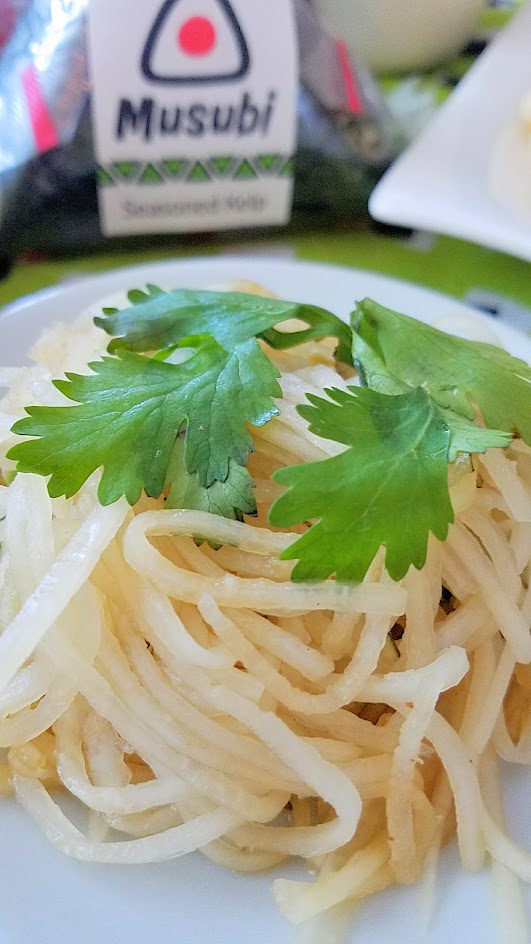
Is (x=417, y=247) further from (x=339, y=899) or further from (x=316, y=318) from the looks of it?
(x=339, y=899)

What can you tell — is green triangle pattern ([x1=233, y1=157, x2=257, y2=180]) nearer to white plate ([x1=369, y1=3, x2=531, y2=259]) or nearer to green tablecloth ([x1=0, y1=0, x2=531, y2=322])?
green tablecloth ([x1=0, y1=0, x2=531, y2=322])

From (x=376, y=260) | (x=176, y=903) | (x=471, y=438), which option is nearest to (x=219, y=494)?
(x=471, y=438)

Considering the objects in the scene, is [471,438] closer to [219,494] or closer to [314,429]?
[314,429]

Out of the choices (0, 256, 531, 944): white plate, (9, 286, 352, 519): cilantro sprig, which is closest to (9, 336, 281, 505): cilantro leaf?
(9, 286, 352, 519): cilantro sprig

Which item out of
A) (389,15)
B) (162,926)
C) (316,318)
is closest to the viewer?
(162,926)

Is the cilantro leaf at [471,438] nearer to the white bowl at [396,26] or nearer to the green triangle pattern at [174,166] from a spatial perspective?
the green triangle pattern at [174,166]

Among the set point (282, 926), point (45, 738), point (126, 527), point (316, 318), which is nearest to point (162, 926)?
point (282, 926)
